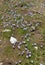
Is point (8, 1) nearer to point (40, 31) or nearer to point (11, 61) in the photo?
point (40, 31)

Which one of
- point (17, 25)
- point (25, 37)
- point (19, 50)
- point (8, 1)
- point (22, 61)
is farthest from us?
point (8, 1)

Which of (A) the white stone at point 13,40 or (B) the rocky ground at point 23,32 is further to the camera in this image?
(A) the white stone at point 13,40

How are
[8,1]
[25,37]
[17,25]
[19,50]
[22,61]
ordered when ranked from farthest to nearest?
[8,1], [17,25], [25,37], [19,50], [22,61]

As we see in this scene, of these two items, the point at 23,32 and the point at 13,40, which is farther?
the point at 23,32

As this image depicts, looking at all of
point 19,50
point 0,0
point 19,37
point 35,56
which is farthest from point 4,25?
point 0,0

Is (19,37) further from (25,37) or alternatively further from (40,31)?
(40,31)

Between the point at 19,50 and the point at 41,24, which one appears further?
the point at 41,24

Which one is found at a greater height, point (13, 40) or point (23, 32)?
point (23, 32)

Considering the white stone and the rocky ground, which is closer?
the rocky ground
